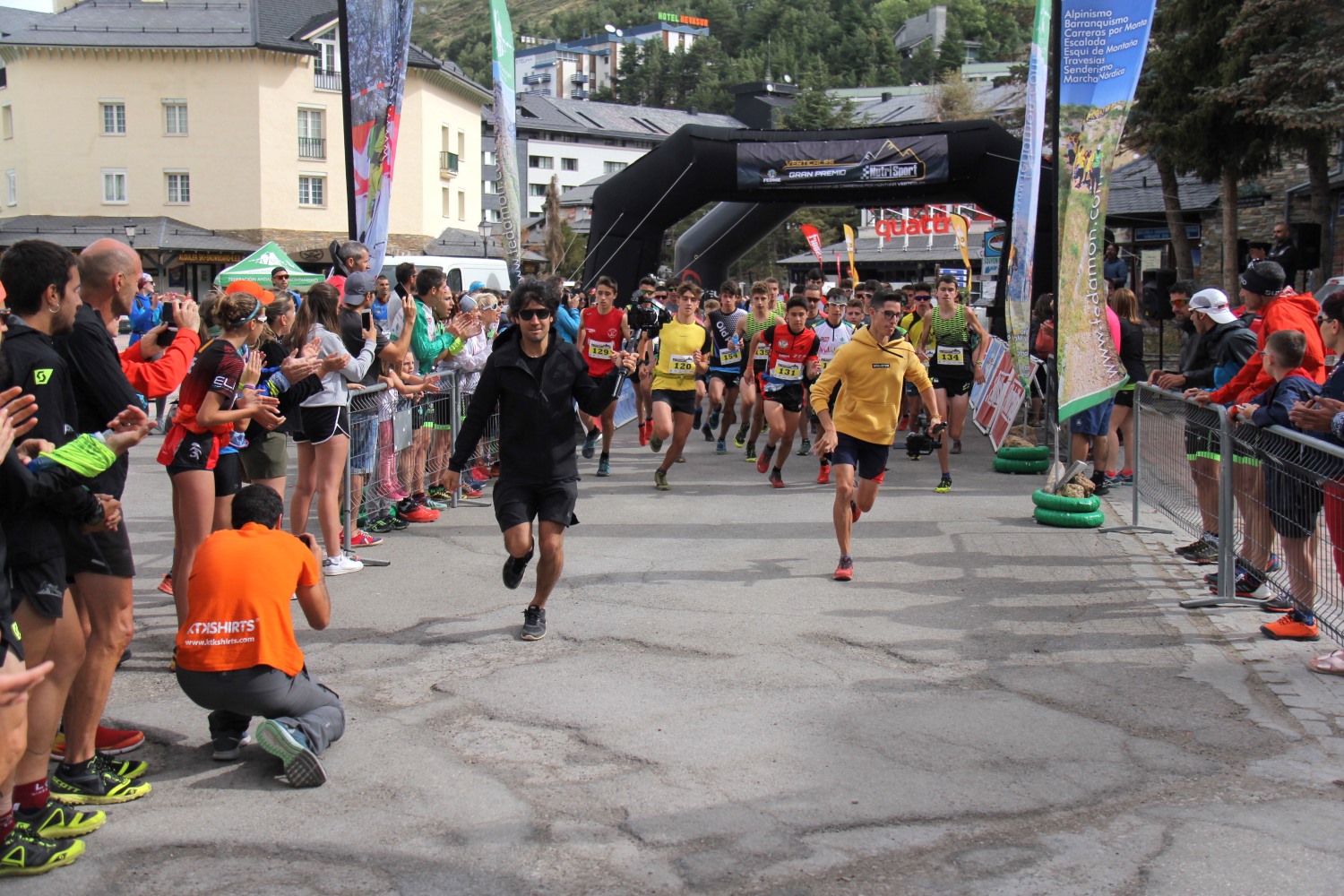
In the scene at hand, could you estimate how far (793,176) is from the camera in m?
17.8

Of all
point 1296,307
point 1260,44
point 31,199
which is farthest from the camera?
point 31,199

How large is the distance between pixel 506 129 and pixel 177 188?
45.7 meters

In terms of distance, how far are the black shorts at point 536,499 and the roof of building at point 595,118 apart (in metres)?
95.1

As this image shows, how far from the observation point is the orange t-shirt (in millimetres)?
4488

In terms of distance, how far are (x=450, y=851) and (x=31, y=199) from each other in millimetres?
56439

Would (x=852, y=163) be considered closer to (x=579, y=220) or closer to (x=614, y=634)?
(x=614, y=634)

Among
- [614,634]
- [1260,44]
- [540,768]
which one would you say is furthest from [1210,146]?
[540,768]

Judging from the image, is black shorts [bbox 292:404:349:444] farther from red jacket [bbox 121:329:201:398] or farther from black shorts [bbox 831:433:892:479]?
black shorts [bbox 831:433:892:479]

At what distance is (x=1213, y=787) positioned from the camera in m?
4.54

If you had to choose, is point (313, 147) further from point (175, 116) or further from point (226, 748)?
point (226, 748)

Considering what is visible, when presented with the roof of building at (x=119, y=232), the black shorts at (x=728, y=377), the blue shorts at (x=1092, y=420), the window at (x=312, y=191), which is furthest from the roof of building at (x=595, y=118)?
the blue shorts at (x=1092, y=420)

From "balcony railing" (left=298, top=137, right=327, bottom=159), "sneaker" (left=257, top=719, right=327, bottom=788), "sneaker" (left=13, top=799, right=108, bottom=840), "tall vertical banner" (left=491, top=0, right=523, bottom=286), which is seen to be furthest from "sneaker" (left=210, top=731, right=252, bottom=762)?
"balcony railing" (left=298, top=137, right=327, bottom=159)

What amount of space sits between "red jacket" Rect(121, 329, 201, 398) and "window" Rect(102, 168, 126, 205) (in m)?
52.0

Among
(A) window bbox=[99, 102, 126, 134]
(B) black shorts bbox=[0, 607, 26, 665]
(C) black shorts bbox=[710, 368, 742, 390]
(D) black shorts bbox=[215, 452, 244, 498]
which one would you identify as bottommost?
(B) black shorts bbox=[0, 607, 26, 665]
